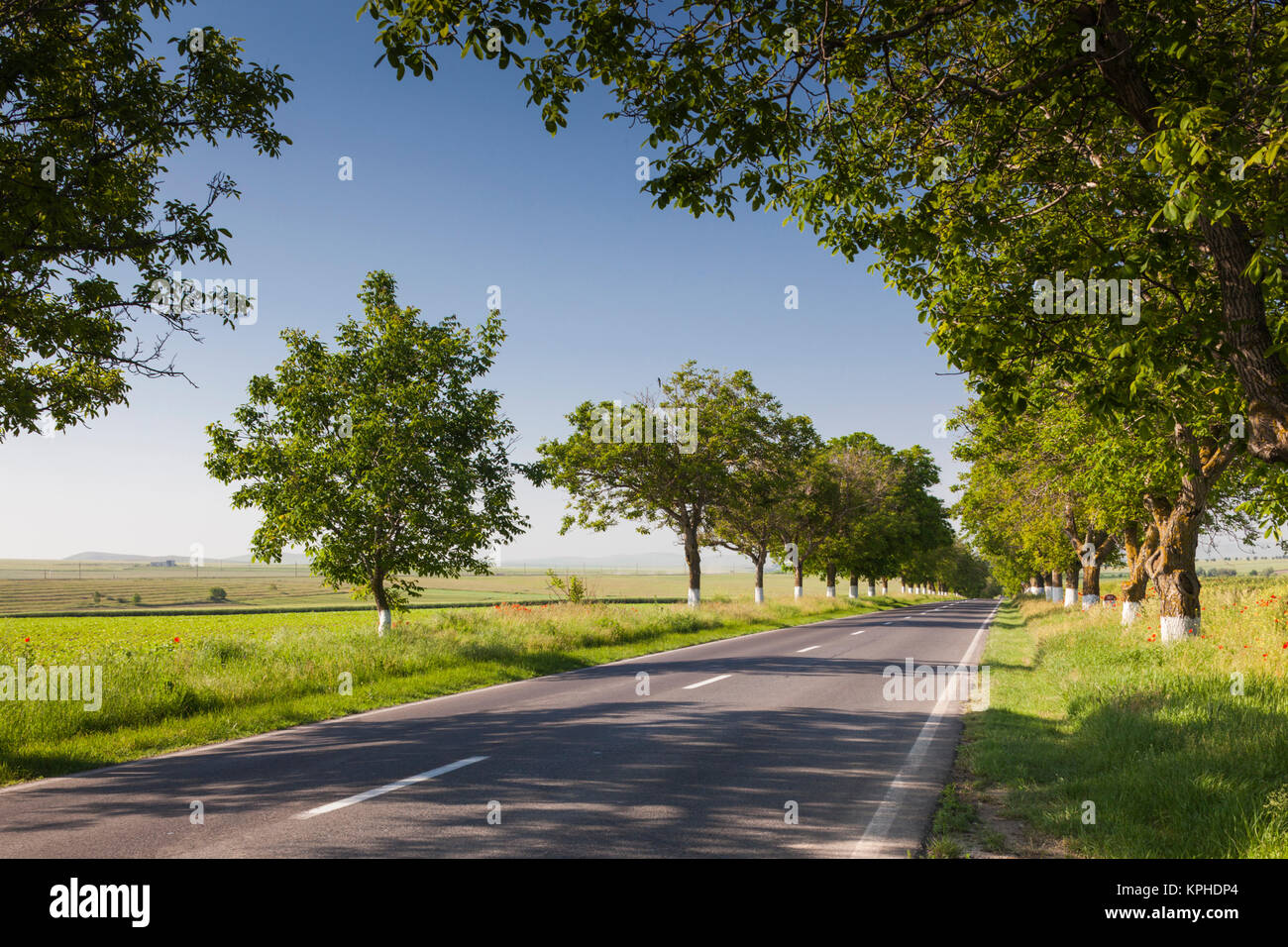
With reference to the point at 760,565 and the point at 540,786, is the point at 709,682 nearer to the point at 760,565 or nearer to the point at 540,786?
the point at 540,786

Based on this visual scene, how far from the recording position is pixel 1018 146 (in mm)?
7922

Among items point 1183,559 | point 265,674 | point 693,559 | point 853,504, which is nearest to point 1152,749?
point 1183,559

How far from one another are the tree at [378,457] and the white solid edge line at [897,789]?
10791mm

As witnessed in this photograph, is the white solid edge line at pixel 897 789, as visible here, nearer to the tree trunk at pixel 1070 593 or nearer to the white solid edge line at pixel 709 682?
the white solid edge line at pixel 709 682

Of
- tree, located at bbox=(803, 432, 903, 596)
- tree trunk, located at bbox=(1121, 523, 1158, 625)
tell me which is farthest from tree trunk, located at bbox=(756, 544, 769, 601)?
tree trunk, located at bbox=(1121, 523, 1158, 625)

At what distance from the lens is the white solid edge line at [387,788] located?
5.84 m

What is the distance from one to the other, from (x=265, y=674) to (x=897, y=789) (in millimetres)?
10194

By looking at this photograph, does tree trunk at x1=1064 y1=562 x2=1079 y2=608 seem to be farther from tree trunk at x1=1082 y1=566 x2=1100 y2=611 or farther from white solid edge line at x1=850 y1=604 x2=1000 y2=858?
white solid edge line at x1=850 y1=604 x2=1000 y2=858

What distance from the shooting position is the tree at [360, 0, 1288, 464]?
18.5 ft

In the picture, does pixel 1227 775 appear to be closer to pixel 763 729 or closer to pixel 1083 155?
pixel 763 729

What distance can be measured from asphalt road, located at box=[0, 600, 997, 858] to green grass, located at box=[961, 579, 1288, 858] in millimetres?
830

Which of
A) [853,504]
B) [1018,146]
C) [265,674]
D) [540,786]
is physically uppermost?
[1018,146]

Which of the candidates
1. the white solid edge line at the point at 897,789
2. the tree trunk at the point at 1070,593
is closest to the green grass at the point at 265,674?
the white solid edge line at the point at 897,789

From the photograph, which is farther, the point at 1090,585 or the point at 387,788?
the point at 1090,585
